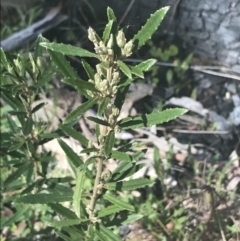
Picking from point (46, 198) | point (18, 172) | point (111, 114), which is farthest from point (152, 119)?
point (18, 172)

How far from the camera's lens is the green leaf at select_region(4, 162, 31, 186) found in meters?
1.59

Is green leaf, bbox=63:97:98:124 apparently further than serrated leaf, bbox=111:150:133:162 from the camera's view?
No

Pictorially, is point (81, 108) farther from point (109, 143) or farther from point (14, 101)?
point (14, 101)

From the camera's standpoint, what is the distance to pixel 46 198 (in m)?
1.41

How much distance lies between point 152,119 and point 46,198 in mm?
372

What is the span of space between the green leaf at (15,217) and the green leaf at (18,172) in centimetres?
17

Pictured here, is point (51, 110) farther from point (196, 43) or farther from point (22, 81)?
point (22, 81)

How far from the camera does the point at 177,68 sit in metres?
2.47

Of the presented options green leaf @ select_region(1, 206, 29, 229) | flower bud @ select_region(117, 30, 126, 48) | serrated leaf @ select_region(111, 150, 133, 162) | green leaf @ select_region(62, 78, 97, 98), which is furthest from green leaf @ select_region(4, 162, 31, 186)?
flower bud @ select_region(117, 30, 126, 48)

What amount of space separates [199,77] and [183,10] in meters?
0.66

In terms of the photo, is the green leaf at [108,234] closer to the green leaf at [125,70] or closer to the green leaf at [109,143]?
the green leaf at [109,143]

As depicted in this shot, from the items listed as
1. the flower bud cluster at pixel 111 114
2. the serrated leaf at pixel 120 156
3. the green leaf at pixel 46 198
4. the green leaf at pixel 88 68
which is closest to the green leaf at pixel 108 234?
the green leaf at pixel 46 198

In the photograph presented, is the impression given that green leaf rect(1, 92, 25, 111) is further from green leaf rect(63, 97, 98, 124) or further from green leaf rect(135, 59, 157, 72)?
green leaf rect(135, 59, 157, 72)

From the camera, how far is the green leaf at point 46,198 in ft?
4.55
